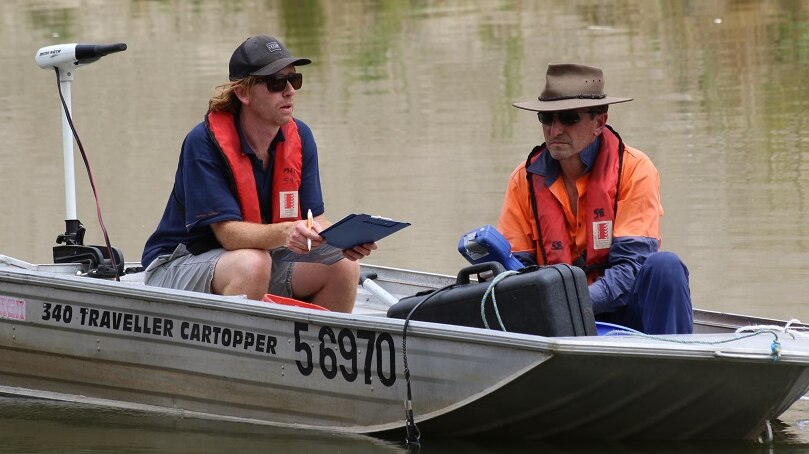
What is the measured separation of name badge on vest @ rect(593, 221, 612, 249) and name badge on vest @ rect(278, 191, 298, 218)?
1.15 meters

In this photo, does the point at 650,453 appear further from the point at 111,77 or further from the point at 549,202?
the point at 111,77

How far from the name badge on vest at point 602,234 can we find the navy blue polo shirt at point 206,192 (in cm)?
115

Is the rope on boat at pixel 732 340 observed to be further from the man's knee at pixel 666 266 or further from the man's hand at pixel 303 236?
the man's hand at pixel 303 236

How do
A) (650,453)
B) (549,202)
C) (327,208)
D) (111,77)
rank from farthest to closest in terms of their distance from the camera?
(111,77) → (327,208) → (549,202) → (650,453)

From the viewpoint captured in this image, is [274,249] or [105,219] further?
[105,219]

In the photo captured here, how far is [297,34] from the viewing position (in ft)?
66.7

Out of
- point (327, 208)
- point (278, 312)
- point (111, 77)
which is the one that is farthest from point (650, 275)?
point (111, 77)

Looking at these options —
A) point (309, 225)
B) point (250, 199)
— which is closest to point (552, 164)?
point (309, 225)

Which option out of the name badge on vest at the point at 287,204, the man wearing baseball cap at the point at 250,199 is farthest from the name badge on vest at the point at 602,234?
the name badge on vest at the point at 287,204

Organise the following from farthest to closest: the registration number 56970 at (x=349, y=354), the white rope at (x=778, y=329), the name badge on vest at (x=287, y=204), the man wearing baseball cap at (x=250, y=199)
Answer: the name badge on vest at (x=287, y=204), the man wearing baseball cap at (x=250, y=199), the registration number 56970 at (x=349, y=354), the white rope at (x=778, y=329)

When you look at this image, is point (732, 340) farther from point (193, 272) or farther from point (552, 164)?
point (193, 272)

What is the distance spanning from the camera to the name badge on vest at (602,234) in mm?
5699

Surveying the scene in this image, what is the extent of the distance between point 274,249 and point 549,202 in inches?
42.5

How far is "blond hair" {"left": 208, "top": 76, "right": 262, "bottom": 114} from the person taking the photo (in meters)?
5.99
